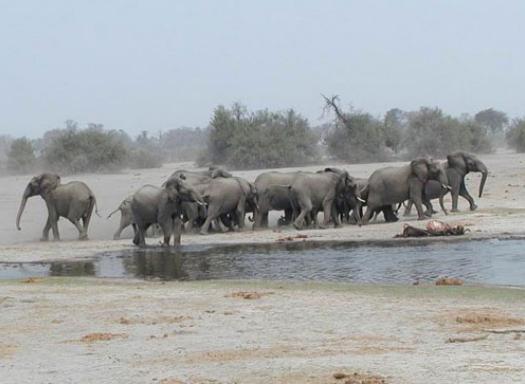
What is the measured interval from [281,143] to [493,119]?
58.4 m

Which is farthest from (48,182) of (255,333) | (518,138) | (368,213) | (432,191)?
(518,138)

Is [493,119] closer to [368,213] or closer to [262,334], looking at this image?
[368,213]

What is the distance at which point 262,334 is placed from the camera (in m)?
11.5

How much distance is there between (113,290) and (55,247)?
9.35 m

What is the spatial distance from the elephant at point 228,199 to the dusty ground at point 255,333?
33.5ft

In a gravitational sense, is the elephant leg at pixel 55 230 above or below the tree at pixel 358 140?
below

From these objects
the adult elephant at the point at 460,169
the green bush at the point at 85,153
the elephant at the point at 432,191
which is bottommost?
the elephant at the point at 432,191

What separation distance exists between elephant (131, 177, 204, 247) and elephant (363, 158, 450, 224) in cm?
642

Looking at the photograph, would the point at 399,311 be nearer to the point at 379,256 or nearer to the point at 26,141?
the point at 379,256

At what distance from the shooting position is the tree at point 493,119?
108 meters

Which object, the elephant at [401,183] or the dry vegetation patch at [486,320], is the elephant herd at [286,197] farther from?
the dry vegetation patch at [486,320]

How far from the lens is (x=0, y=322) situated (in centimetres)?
1312

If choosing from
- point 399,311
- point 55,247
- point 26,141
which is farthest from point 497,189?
point 26,141

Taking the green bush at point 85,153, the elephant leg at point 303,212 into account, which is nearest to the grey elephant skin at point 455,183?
the elephant leg at point 303,212
